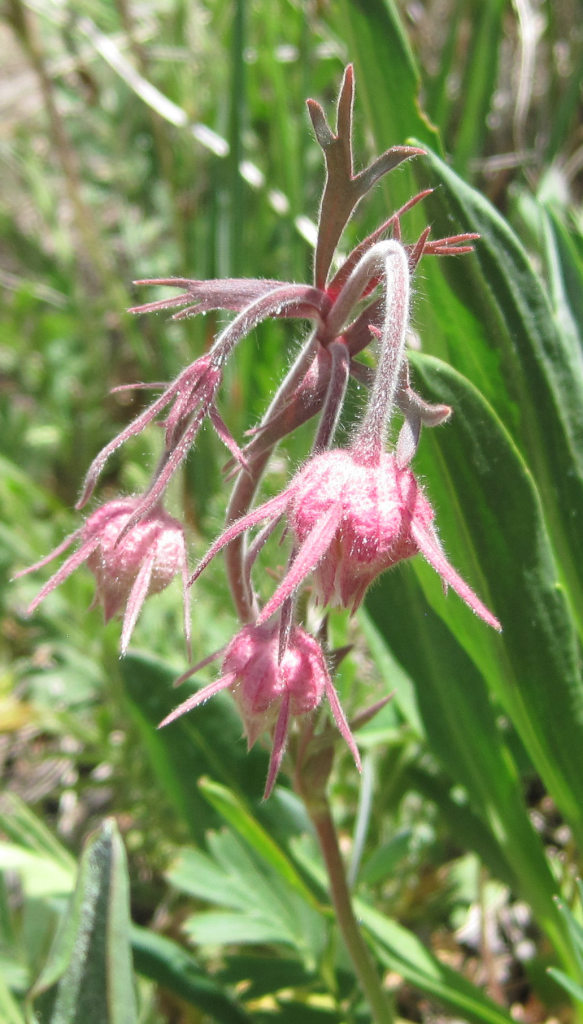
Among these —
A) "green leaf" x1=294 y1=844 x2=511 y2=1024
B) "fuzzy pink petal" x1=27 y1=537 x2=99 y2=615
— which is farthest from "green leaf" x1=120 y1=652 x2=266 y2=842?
"fuzzy pink petal" x1=27 y1=537 x2=99 y2=615

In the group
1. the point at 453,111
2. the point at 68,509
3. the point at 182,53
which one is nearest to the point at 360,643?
the point at 68,509

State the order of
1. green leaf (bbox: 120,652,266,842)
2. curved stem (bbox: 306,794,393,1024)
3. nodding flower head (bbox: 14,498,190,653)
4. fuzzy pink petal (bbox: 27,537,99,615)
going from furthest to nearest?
green leaf (bbox: 120,652,266,842)
curved stem (bbox: 306,794,393,1024)
nodding flower head (bbox: 14,498,190,653)
fuzzy pink petal (bbox: 27,537,99,615)

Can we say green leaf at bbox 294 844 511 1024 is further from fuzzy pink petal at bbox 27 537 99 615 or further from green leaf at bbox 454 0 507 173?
green leaf at bbox 454 0 507 173

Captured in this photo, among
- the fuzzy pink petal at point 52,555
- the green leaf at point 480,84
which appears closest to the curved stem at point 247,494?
the fuzzy pink petal at point 52,555

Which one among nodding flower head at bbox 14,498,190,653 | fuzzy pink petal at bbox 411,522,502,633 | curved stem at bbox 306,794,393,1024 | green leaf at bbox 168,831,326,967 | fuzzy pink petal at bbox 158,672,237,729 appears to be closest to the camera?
fuzzy pink petal at bbox 411,522,502,633

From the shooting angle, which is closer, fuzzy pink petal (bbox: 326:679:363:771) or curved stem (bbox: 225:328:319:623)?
fuzzy pink petal (bbox: 326:679:363:771)

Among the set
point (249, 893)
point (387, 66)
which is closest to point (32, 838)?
point (249, 893)

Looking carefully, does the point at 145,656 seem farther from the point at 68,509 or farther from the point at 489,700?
the point at 68,509

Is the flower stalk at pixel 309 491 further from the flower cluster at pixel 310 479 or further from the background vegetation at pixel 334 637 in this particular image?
the background vegetation at pixel 334 637
